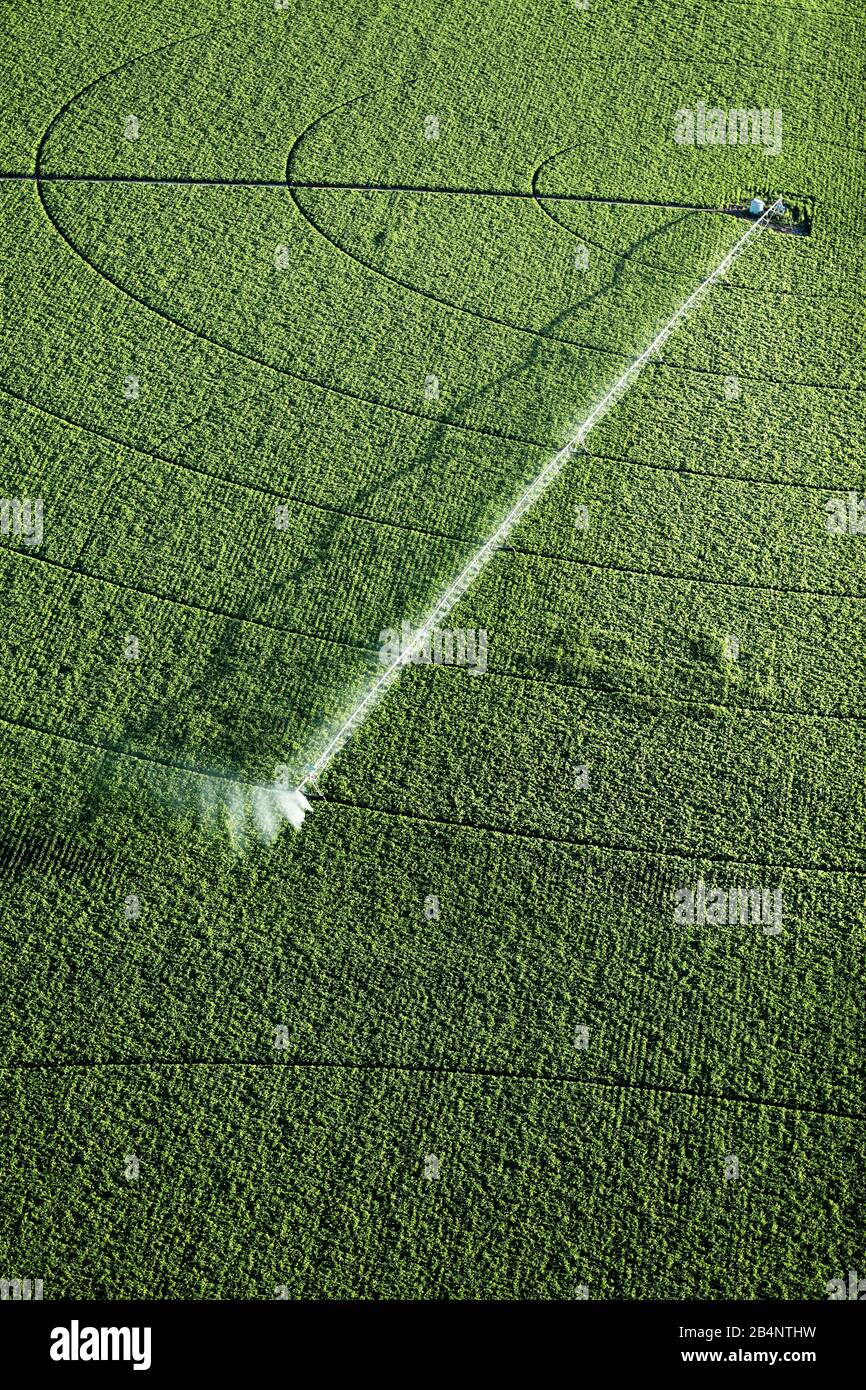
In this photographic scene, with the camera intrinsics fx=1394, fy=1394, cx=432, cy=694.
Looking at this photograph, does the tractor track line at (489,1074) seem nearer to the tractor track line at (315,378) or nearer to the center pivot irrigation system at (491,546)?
the center pivot irrigation system at (491,546)

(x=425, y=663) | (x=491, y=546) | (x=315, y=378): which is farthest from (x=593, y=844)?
(x=315, y=378)

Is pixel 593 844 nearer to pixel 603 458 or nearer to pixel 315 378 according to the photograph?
pixel 603 458

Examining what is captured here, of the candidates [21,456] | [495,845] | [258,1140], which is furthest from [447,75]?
[258,1140]

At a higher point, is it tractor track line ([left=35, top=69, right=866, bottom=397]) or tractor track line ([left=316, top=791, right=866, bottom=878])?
tractor track line ([left=35, top=69, right=866, bottom=397])

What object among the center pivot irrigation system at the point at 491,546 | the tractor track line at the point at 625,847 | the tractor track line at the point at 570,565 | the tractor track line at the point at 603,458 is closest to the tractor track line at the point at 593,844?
the tractor track line at the point at 625,847

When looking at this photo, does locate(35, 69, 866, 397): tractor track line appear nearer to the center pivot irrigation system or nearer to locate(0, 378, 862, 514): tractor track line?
locate(0, 378, 862, 514): tractor track line

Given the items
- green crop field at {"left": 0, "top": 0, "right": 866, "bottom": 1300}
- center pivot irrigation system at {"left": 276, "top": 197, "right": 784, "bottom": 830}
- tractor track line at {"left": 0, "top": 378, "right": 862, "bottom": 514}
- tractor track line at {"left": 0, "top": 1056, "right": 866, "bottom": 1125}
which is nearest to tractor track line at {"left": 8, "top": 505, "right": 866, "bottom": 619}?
green crop field at {"left": 0, "top": 0, "right": 866, "bottom": 1300}

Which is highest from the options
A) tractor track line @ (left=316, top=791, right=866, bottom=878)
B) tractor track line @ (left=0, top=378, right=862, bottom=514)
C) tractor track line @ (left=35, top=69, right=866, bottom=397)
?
tractor track line @ (left=35, top=69, right=866, bottom=397)
